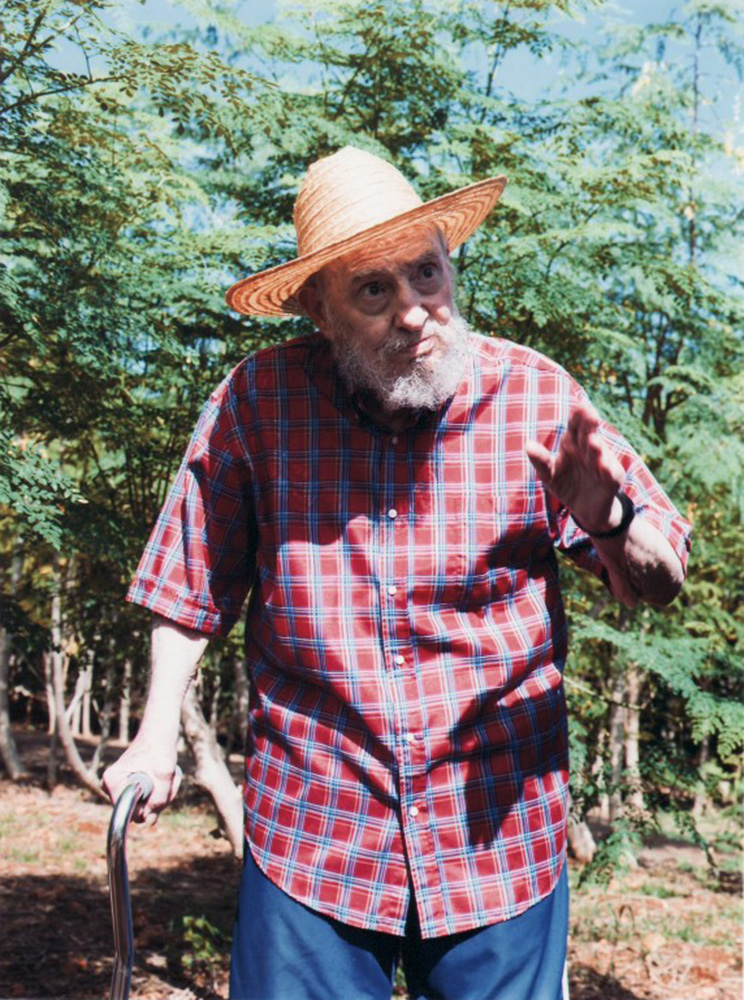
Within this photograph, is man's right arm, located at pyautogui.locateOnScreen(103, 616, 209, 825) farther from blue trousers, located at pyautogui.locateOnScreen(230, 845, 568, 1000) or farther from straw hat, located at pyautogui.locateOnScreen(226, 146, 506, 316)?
straw hat, located at pyautogui.locateOnScreen(226, 146, 506, 316)

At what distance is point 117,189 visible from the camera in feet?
12.1

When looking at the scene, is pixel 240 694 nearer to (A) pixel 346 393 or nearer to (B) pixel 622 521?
(A) pixel 346 393

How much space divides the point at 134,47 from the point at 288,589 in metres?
2.20

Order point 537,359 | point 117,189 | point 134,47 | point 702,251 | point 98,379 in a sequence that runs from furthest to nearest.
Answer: point 702,251, point 98,379, point 117,189, point 134,47, point 537,359

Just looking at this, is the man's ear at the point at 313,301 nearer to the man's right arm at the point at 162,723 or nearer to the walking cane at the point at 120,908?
the man's right arm at the point at 162,723

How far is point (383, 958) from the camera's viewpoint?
181 cm

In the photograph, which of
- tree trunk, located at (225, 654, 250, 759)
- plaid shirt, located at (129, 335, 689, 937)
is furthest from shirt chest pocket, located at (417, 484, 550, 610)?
tree trunk, located at (225, 654, 250, 759)

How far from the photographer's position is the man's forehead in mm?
1879

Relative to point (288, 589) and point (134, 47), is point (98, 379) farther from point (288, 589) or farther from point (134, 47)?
point (288, 589)

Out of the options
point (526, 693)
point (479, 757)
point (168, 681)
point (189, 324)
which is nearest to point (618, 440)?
point (526, 693)

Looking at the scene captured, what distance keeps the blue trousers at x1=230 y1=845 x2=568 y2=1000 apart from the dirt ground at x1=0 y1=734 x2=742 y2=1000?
9.54 feet

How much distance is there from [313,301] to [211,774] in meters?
3.33

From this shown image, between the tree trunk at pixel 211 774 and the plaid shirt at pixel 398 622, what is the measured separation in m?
3.09

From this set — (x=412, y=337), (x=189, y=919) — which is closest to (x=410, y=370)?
(x=412, y=337)
